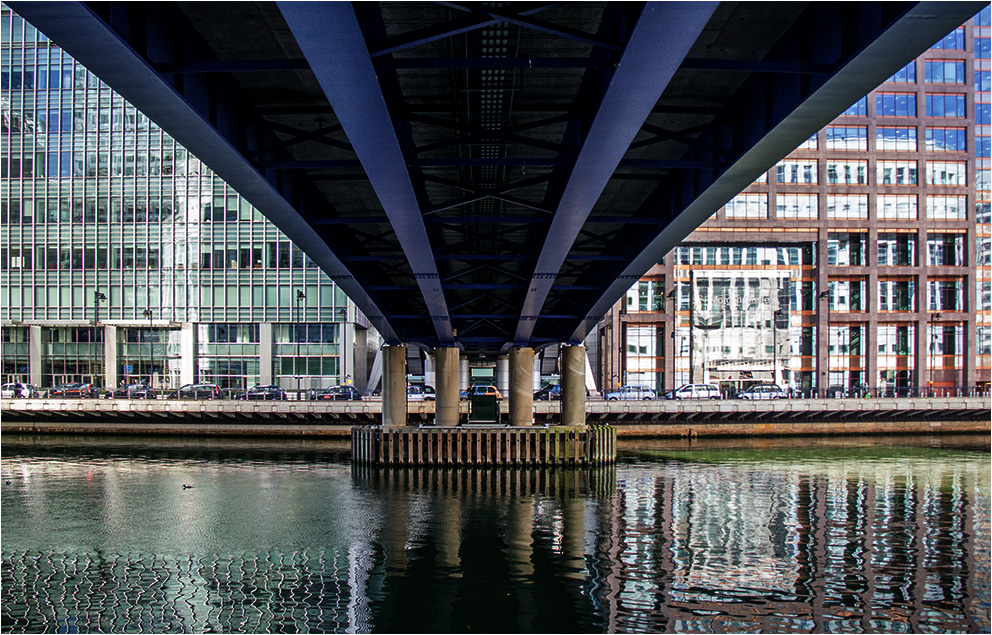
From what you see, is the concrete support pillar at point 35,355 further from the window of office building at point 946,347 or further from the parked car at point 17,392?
the window of office building at point 946,347

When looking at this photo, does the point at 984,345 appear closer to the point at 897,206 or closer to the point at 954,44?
the point at 897,206

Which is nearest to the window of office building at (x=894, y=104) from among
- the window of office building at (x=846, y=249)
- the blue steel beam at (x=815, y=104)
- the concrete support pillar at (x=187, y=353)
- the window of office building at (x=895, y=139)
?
the window of office building at (x=895, y=139)

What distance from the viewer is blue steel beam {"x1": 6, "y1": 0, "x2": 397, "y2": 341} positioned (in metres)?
8.32

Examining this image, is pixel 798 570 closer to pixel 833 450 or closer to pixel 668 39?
pixel 668 39

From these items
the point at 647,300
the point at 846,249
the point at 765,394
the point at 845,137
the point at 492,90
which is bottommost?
the point at 765,394

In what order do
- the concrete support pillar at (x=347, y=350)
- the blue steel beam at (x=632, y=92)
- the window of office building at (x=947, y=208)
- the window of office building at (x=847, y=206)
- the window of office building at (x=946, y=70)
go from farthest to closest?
the window of office building at (x=947, y=208)
the window of office building at (x=847, y=206)
the window of office building at (x=946, y=70)
the concrete support pillar at (x=347, y=350)
the blue steel beam at (x=632, y=92)

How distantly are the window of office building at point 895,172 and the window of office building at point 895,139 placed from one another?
1.31 meters

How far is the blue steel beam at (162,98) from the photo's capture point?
8320mm

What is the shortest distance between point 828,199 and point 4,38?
74.3 metres

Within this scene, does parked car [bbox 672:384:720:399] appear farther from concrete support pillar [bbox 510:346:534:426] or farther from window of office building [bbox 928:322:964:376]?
window of office building [bbox 928:322:964:376]

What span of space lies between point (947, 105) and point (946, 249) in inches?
537

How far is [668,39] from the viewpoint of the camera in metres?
8.84

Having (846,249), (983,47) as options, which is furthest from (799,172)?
(983,47)

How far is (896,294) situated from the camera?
82688 mm
